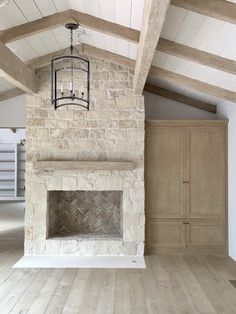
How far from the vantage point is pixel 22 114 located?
7.59m

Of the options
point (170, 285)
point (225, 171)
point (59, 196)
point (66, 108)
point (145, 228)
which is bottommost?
point (170, 285)

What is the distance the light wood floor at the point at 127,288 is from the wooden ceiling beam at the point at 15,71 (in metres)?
2.71

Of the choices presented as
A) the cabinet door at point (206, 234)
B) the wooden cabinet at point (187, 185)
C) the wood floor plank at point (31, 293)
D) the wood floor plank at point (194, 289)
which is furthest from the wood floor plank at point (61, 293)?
the cabinet door at point (206, 234)

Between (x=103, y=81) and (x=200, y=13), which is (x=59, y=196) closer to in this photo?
(x=103, y=81)

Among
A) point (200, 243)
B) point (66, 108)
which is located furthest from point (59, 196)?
point (200, 243)

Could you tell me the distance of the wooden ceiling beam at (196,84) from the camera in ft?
19.1

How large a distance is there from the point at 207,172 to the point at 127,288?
2743mm

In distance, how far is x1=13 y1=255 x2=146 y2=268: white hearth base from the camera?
5.91 meters

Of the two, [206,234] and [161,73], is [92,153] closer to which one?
[161,73]

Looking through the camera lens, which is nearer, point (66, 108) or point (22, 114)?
point (66, 108)

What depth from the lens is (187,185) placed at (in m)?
6.75

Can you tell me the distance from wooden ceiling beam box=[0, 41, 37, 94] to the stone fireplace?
454 mm

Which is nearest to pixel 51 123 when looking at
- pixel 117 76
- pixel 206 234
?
pixel 117 76

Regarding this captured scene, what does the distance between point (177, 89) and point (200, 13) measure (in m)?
3.43
